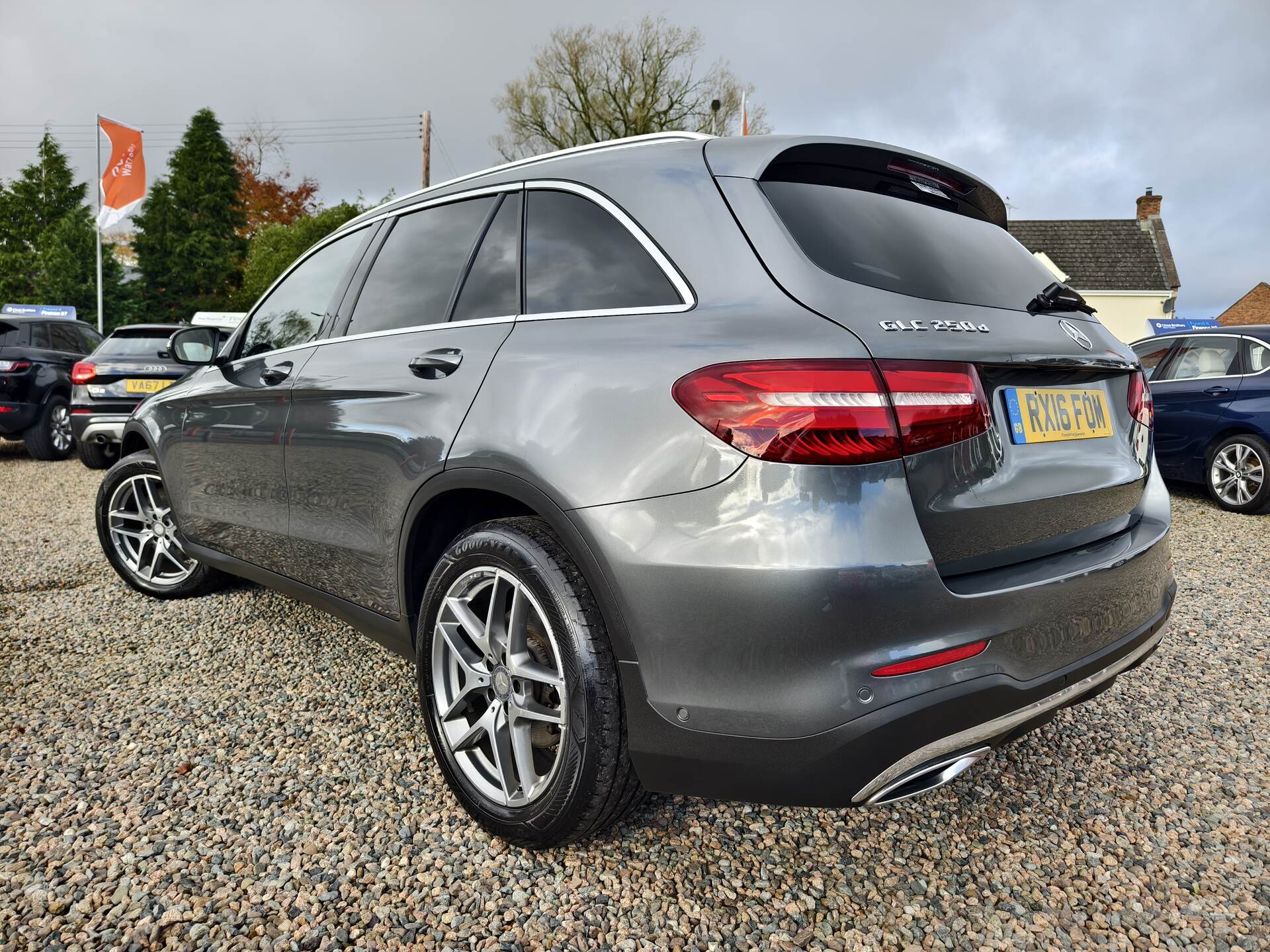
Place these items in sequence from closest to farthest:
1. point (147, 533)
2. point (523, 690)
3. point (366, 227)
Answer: point (523, 690)
point (366, 227)
point (147, 533)

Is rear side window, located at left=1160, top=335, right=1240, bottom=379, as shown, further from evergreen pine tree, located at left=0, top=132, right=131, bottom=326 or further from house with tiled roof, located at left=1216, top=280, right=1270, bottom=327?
house with tiled roof, located at left=1216, top=280, right=1270, bottom=327

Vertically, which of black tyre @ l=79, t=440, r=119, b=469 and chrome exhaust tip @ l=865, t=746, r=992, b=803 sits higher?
chrome exhaust tip @ l=865, t=746, r=992, b=803

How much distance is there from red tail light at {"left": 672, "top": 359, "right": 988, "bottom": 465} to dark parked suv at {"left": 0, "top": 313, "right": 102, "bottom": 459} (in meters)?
10.1

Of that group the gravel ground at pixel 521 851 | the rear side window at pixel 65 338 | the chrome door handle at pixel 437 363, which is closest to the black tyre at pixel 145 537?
the gravel ground at pixel 521 851

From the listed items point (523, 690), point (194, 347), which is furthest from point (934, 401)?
point (194, 347)

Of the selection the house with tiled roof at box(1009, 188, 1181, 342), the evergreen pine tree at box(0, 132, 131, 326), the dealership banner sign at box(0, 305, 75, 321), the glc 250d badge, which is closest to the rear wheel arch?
the glc 250d badge

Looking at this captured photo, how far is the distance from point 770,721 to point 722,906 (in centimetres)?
62

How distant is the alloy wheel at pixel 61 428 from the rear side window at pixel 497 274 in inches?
383

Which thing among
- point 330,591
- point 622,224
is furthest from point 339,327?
point 622,224

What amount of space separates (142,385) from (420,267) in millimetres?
7674

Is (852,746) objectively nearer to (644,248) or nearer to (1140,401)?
(644,248)

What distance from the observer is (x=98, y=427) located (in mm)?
7020

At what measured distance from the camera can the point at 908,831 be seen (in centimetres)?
221

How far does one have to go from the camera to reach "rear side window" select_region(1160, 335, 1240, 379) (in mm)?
7324
